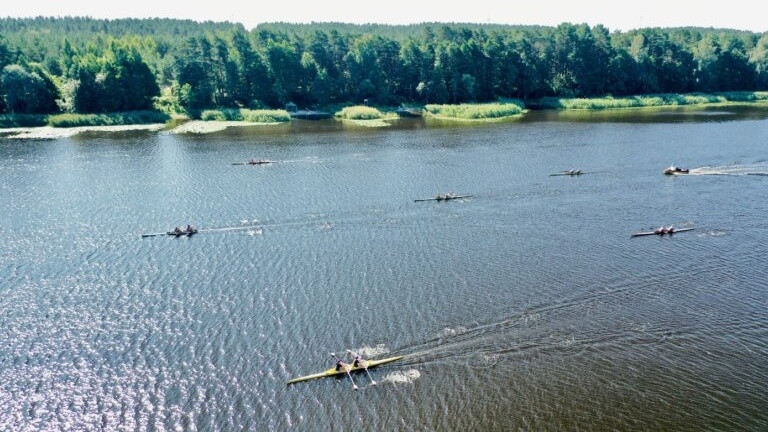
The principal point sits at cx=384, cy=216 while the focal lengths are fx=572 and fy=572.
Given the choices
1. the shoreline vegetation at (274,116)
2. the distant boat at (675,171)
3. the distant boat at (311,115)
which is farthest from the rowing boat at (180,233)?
the distant boat at (311,115)

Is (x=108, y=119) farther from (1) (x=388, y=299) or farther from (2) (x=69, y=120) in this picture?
(1) (x=388, y=299)

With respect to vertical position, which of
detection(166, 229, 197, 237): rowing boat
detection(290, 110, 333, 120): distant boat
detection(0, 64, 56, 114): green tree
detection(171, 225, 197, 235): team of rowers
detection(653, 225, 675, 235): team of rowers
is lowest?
detection(166, 229, 197, 237): rowing boat

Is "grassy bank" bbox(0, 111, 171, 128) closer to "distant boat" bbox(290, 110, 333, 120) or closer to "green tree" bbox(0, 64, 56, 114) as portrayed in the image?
"green tree" bbox(0, 64, 56, 114)

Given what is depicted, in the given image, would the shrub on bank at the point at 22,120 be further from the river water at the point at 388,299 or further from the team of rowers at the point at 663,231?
the team of rowers at the point at 663,231

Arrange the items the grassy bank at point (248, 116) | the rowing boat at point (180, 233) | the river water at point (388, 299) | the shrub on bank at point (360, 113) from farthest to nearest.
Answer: the shrub on bank at point (360, 113), the grassy bank at point (248, 116), the rowing boat at point (180, 233), the river water at point (388, 299)

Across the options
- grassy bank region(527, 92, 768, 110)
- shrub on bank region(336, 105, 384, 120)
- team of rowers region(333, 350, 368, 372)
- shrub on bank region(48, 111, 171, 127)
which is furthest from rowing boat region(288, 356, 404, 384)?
grassy bank region(527, 92, 768, 110)

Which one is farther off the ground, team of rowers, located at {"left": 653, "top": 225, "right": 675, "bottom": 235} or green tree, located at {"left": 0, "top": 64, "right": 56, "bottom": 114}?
green tree, located at {"left": 0, "top": 64, "right": 56, "bottom": 114}

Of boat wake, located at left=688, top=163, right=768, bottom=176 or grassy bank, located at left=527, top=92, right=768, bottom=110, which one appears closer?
boat wake, located at left=688, top=163, right=768, bottom=176
